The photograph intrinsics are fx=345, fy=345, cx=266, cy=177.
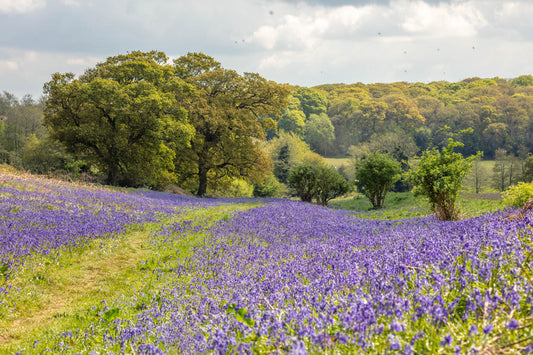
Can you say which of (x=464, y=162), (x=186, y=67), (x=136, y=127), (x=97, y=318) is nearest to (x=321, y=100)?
(x=186, y=67)

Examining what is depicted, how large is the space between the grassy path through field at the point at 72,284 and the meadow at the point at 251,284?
0.04 metres

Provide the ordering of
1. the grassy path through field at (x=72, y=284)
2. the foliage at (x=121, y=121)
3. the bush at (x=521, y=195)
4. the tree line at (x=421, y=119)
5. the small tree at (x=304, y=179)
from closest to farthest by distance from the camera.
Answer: the grassy path through field at (x=72, y=284) → the bush at (x=521, y=195) → the foliage at (x=121, y=121) → the small tree at (x=304, y=179) → the tree line at (x=421, y=119)

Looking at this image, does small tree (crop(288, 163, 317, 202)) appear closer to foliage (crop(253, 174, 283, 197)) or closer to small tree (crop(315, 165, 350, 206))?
small tree (crop(315, 165, 350, 206))

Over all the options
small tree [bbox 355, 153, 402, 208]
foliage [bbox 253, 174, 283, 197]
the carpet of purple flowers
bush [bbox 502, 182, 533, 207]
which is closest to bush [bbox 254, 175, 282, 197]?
foliage [bbox 253, 174, 283, 197]

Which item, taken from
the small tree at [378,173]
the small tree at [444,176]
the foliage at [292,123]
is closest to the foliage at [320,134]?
the foliage at [292,123]

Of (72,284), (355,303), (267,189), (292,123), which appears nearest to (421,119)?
(292,123)

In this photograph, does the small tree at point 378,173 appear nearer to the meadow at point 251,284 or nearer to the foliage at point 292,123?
the meadow at point 251,284

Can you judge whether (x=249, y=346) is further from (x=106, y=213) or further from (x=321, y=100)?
(x=321, y=100)

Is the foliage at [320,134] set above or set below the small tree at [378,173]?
above

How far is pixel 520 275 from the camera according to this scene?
132 inches

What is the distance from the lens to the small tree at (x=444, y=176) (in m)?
12.5

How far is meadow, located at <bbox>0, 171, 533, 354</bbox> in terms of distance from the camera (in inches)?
110

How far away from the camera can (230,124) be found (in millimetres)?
31578

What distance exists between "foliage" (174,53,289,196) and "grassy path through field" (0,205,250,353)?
21507 mm
